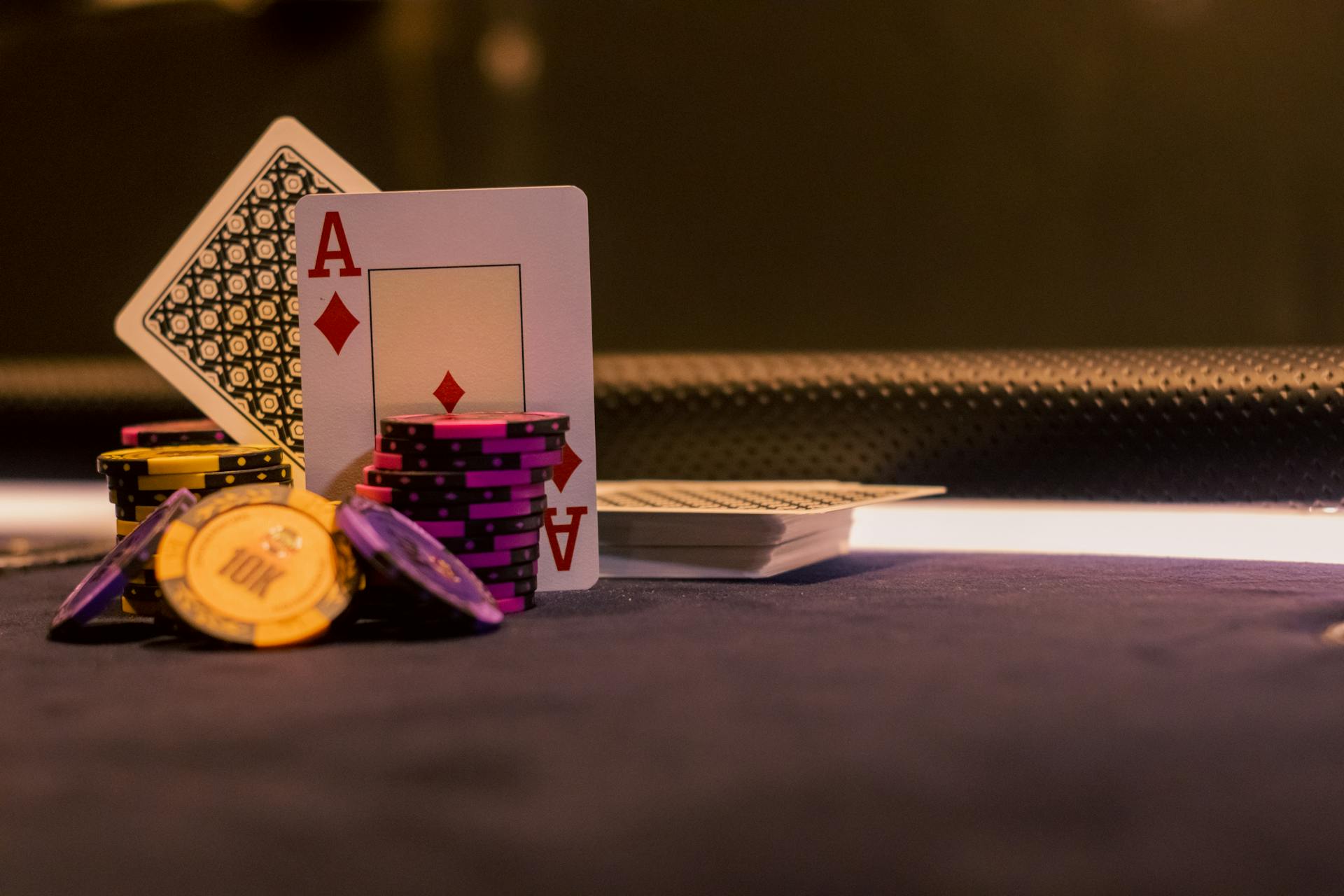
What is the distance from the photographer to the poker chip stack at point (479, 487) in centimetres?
148

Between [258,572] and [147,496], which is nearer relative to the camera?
[258,572]

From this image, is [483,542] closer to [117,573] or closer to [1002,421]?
[117,573]

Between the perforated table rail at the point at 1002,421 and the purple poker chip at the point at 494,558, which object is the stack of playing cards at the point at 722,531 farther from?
the perforated table rail at the point at 1002,421

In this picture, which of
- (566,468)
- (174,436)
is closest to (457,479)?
(566,468)

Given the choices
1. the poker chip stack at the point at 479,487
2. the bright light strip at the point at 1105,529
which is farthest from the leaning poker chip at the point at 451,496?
the bright light strip at the point at 1105,529

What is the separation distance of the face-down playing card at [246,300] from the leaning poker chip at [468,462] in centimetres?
43

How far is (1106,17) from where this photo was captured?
99.0 inches

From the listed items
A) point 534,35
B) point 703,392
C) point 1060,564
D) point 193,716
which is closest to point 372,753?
point 193,716

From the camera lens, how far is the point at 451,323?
1.67 metres

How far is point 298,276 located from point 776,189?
4.17ft

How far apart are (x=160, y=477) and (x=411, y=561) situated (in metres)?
0.46

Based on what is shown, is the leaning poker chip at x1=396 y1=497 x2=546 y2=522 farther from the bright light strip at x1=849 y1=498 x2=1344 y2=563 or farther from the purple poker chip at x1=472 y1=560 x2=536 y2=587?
the bright light strip at x1=849 y1=498 x2=1344 y2=563

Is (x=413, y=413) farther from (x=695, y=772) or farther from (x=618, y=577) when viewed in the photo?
(x=695, y=772)

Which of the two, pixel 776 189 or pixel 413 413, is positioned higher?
pixel 776 189
